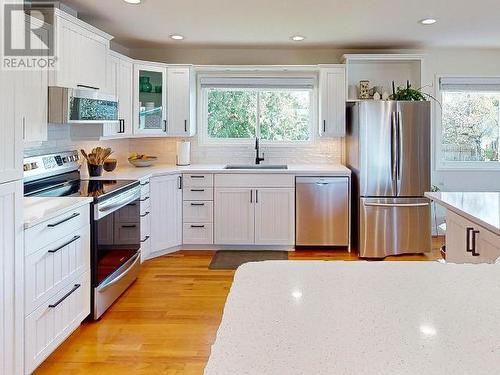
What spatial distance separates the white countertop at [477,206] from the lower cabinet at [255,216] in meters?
2.21

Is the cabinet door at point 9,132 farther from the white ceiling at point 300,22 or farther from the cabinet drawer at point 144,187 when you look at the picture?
the cabinet drawer at point 144,187

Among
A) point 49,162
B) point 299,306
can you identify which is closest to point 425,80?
point 49,162

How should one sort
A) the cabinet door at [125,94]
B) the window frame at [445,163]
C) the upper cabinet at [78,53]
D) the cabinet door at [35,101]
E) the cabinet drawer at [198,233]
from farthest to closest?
1. the window frame at [445,163]
2. the cabinet drawer at [198,233]
3. the cabinet door at [125,94]
4. the upper cabinet at [78,53]
5. the cabinet door at [35,101]

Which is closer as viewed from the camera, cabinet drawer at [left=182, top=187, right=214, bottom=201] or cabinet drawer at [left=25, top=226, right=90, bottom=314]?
cabinet drawer at [left=25, top=226, right=90, bottom=314]

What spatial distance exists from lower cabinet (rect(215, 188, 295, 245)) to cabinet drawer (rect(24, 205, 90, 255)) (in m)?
2.16

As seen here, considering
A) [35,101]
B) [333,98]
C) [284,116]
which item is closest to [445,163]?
[333,98]

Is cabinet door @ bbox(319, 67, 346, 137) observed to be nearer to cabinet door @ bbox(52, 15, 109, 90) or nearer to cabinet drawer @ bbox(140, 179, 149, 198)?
cabinet drawer @ bbox(140, 179, 149, 198)

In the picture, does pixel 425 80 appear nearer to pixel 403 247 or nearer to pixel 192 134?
pixel 403 247

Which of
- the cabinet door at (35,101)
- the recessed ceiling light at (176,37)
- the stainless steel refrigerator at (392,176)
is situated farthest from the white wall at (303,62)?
the cabinet door at (35,101)

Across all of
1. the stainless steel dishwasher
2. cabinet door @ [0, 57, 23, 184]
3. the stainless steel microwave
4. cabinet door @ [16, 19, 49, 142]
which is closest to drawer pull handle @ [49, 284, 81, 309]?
cabinet door @ [0, 57, 23, 184]

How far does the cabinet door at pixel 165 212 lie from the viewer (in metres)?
4.53

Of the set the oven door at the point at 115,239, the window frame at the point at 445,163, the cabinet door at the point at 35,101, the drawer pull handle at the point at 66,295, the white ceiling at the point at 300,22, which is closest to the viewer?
the drawer pull handle at the point at 66,295

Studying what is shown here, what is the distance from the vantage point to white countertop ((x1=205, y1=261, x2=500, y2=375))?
26.6 inches

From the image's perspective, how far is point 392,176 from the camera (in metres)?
4.58
